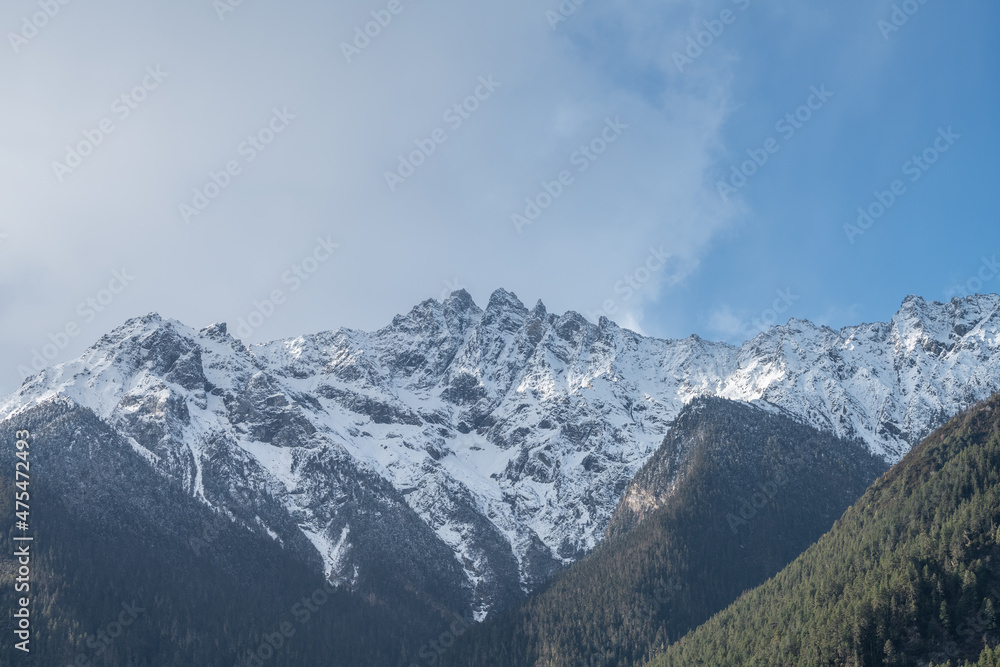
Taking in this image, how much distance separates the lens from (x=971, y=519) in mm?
172625

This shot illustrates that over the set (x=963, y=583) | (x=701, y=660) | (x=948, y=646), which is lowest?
(x=701, y=660)

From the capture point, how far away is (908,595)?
159875 mm

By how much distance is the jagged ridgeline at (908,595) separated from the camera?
501 ft

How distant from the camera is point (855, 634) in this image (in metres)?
158

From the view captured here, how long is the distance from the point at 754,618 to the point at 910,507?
40.1 m

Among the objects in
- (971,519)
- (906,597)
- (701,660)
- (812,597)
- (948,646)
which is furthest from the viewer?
(701,660)

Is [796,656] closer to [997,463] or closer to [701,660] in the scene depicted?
[701,660]

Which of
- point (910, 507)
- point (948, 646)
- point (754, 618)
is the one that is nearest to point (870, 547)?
point (910, 507)

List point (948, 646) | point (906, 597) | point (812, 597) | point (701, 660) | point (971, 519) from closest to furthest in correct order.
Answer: point (948, 646) → point (906, 597) → point (971, 519) → point (812, 597) → point (701, 660)

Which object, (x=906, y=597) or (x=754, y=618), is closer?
(x=906, y=597)

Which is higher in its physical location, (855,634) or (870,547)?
(870,547)

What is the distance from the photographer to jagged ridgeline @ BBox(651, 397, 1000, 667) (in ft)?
501

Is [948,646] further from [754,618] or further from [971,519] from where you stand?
[754,618]

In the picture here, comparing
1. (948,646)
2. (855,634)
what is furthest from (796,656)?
(948,646)
